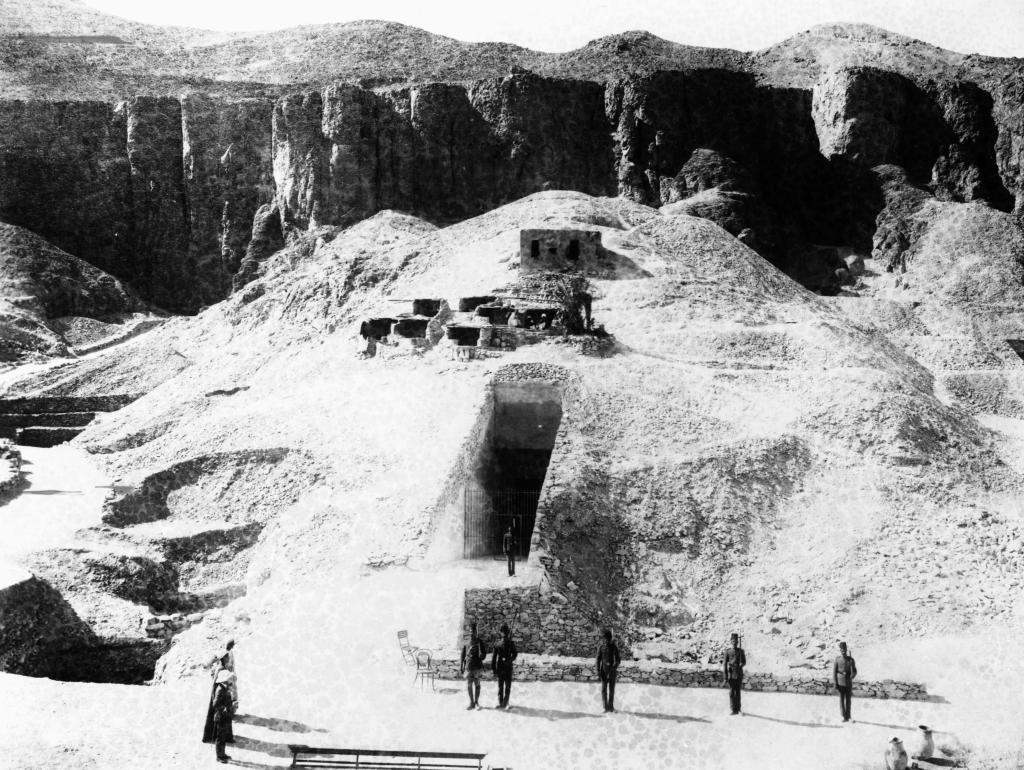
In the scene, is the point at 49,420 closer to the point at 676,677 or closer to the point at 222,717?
the point at 676,677

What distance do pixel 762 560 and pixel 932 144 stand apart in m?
73.3

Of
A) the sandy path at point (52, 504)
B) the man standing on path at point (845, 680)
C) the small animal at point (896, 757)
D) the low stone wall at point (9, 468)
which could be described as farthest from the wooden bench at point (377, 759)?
the low stone wall at point (9, 468)

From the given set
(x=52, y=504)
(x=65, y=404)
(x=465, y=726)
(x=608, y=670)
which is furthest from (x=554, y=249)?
(x=465, y=726)

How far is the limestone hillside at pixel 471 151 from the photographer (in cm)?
9025

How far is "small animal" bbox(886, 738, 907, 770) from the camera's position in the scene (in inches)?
765

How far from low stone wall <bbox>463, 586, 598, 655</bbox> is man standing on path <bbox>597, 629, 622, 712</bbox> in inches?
152

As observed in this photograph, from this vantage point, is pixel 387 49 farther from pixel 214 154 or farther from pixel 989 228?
pixel 989 228

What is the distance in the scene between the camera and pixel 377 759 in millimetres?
19188

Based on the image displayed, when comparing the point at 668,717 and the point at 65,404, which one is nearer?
the point at 668,717

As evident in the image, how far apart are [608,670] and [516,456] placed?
16019mm

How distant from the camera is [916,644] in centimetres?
2620

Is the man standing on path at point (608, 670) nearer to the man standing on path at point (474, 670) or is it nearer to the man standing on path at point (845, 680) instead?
the man standing on path at point (474, 670)

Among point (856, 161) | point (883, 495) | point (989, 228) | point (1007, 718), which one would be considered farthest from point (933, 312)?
point (1007, 718)

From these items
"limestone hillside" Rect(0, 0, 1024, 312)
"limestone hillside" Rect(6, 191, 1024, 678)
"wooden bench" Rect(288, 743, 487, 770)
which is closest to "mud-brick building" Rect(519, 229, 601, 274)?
"limestone hillside" Rect(6, 191, 1024, 678)
